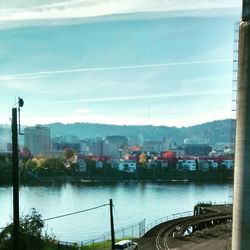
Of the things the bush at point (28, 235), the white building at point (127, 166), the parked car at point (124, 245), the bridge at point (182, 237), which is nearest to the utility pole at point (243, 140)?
the bush at point (28, 235)

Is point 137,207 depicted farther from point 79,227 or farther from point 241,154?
point 241,154

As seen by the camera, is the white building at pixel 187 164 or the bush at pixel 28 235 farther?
the white building at pixel 187 164

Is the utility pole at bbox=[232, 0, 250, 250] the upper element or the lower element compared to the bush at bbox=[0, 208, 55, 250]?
upper

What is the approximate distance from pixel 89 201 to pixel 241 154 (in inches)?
2098

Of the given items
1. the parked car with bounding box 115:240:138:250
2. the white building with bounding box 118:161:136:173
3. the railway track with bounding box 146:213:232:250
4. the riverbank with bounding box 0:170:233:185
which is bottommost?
the riverbank with bounding box 0:170:233:185

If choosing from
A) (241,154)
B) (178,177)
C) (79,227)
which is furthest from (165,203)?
(178,177)

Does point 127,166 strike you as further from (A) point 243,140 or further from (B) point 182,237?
(A) point 243,140

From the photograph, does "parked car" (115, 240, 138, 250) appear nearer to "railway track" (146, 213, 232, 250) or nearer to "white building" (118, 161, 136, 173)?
"railway track" (146, 213, 232, 250)

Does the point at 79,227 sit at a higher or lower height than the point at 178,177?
higher

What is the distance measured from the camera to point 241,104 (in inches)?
303

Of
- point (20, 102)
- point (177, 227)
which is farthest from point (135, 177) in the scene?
point (20, 102)

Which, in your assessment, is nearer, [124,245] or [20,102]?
[20,102]

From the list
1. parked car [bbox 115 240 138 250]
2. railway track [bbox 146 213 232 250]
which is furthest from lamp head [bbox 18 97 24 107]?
railway track [bbox 146 213 232 250]

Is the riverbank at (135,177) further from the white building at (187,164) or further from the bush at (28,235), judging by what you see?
the bush at (28,235)
